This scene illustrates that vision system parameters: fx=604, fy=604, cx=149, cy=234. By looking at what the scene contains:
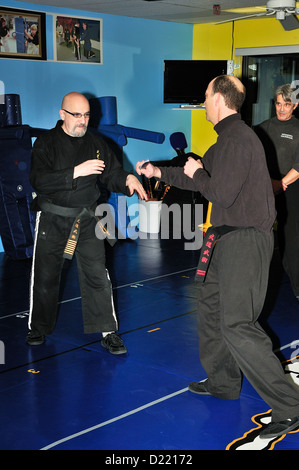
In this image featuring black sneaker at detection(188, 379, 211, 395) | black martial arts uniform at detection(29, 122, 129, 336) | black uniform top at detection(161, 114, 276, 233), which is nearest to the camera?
black uniform top at detection(161, 114, 276, 233)

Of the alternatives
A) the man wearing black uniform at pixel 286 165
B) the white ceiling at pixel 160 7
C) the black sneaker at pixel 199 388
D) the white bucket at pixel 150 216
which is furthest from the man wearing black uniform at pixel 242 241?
the white bucket at pixel 150 216

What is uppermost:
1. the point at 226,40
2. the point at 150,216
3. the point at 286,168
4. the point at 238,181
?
the point at 226,40

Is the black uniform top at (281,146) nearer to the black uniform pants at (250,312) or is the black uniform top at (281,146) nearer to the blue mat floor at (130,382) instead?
the blue mat floor at (130,382)

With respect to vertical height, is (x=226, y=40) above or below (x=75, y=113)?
above

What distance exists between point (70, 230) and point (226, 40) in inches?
232

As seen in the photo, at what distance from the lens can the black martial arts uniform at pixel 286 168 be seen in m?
5.17

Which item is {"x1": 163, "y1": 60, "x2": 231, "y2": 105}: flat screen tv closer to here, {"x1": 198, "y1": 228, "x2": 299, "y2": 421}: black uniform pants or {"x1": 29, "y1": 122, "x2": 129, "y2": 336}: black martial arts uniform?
{"x1": 29, "y1": 122, "x2": 129, "y2": 336}: black martial arts uniform

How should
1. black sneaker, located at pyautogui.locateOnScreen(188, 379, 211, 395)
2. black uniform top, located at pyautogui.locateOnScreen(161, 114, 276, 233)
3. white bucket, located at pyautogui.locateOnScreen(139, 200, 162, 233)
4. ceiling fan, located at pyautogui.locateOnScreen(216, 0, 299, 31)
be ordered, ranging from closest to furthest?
1. black uniform top, located at pyautogui.locateOnScreen(161, 114, 276, 233)
2. black sneaker, located at pyautogui.locateOnScreen(188, 379, 211, 395)
3. ceiling fan, located at pyautogui.locateOnScreen(216, 0, 299, 31)
4. white bucket, located at pyautogui.locateOnScreen(139, 200, 162, 233)

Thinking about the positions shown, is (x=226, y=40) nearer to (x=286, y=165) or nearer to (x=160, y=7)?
(x=160, y=7)

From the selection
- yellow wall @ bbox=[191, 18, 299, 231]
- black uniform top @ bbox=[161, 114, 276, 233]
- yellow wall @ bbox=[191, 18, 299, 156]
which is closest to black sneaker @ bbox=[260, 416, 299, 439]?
black uniform top @ bbox=[161, 114, 276, 233]

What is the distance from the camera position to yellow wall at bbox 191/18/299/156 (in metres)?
8.50

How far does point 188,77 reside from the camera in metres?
8.74

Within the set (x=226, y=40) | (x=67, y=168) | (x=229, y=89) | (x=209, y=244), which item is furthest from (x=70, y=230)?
(x=226, y=40)

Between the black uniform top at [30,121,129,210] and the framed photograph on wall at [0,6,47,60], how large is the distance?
324cm
